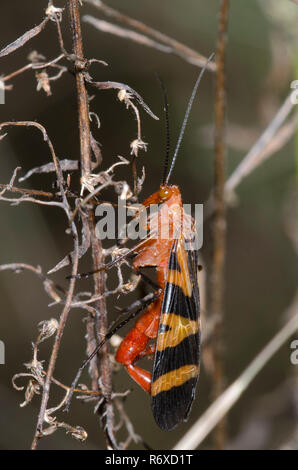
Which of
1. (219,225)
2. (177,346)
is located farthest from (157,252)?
(219,225)

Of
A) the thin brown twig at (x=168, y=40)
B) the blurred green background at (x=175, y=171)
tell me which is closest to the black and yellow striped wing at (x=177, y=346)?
the thin brown twig at (x=168, y=40)

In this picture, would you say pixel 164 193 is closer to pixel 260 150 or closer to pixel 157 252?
pixel 157 252

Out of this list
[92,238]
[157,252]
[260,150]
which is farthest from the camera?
[260,150]

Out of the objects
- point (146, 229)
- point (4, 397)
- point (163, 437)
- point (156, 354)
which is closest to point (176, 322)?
point (156, 354)

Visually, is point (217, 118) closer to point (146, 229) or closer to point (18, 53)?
point (146, 229)

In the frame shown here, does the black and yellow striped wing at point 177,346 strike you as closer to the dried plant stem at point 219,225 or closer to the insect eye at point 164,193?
the insect eye at point 164,193

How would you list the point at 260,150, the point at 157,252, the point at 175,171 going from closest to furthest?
the point at 157,252 → the point at 260,150 → the point at 175,171
